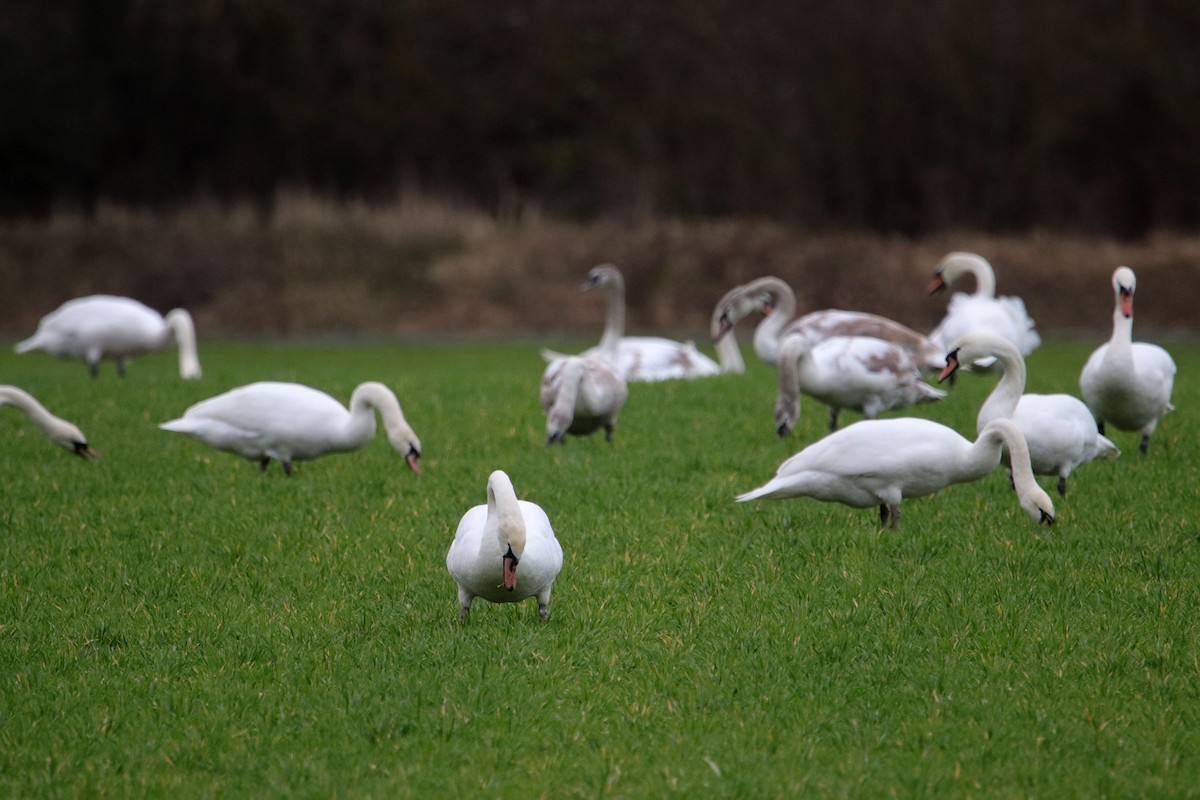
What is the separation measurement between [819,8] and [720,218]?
6185 millimetres

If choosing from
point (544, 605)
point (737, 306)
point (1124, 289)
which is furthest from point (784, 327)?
point (544, 605)

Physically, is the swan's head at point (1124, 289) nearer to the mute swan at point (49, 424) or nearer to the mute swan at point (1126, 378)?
the mute swan at point (1126, 378)

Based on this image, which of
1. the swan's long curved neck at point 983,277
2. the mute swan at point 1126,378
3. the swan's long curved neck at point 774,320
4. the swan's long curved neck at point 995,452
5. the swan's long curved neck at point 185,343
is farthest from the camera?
the swan's long curved neck at point 185,343

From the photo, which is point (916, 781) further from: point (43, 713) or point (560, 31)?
point (560, 31)

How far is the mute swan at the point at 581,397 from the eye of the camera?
1012cm

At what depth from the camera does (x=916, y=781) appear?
4527 mm

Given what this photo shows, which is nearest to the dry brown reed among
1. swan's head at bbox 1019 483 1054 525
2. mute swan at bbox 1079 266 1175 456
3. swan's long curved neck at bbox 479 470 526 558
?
mute swan at bbox 1079 266 1175 456

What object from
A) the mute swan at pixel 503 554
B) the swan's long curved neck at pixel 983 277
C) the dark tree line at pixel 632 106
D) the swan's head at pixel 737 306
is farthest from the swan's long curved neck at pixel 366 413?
the dark tree line at pixel 632 106

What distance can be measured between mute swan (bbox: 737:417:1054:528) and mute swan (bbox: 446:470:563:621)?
142cm

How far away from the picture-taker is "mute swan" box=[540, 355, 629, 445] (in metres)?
10.1

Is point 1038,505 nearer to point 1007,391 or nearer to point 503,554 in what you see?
point 1007,391

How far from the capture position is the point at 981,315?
13.0 meters

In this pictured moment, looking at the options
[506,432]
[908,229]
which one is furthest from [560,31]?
[506,432]

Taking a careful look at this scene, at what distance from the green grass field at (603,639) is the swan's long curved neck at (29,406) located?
1.03ft
